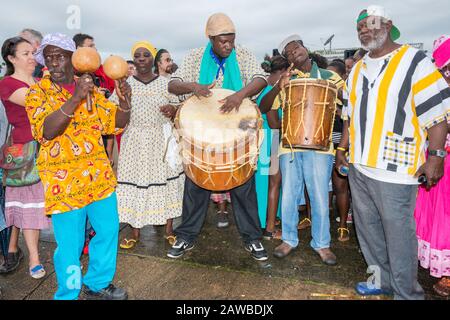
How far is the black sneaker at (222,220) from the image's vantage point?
4051 mm

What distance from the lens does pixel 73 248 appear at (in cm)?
235

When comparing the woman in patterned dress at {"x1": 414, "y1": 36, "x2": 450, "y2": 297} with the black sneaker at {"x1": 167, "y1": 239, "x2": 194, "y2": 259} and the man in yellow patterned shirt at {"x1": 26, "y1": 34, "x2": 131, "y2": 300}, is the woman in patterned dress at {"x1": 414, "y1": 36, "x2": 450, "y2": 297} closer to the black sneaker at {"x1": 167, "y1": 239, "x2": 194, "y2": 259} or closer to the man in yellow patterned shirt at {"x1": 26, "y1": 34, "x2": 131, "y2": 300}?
the black sneaker at {"x1": 167, "y1": 239, "x2": 194, "y2": 259}

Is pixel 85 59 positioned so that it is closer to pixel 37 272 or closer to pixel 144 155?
pixel 144 155

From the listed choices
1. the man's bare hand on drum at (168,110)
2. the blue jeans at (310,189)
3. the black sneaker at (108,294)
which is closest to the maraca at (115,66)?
the man's bare hand on drum at (168,110)

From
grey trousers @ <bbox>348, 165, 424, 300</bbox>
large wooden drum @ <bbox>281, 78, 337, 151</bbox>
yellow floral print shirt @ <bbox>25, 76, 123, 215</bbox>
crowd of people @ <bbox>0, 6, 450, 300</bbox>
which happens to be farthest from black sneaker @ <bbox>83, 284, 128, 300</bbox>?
grey trousers @ <bbox>348, 165, 424, 300</bbox>

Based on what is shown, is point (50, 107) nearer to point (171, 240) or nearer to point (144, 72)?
point (144, 72)

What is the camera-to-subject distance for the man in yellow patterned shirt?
2.09m

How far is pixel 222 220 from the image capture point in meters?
4.12

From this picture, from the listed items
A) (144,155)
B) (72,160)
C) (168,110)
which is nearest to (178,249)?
(144,155)

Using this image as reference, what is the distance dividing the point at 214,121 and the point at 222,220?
177 centimetres

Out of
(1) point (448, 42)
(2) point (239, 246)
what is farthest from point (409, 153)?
(2) point (239, 246)

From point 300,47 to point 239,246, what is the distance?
7.00ft

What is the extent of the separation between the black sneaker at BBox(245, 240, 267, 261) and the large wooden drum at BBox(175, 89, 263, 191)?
764 mm
